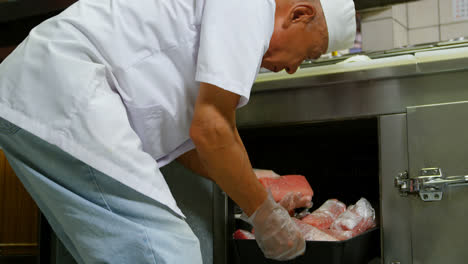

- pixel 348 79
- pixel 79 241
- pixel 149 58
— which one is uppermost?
pixel 149 58

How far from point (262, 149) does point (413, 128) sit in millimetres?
878

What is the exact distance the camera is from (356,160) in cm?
215

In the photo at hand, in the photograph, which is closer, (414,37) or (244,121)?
(244,121)

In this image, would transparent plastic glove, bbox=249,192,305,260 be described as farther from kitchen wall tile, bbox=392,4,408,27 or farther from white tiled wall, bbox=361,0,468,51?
kitchen wall tile, bbox=392,4,408,27

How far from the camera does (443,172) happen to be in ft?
4.63

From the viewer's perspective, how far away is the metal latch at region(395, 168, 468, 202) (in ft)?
4.56

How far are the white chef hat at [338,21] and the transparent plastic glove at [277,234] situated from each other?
1.64 feet

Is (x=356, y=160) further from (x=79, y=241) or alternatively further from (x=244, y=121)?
(x=79, y=241)

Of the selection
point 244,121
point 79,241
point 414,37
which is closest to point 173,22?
point 79,241

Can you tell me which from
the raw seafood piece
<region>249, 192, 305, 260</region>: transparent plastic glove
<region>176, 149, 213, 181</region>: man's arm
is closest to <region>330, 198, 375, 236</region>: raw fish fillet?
the raw seafood piece

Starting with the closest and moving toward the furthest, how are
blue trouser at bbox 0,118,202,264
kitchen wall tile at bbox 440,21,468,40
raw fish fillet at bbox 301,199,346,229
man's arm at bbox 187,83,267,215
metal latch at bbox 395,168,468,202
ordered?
blue trouser at bbox 0,118,202,264 < man's arm at bbox 187,83,267,215 < metal latch at bbox 395,168,468,202 < raw fish fillet at bbox 301,199,346,229 < kitchen wall tile at bbox 440,21,468,40

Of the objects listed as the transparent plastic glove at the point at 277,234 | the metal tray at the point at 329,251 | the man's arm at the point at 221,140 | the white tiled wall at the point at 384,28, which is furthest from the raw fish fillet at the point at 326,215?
the white tiled wall at the point at 384,28

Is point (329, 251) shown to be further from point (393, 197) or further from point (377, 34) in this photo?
point (377, 34)

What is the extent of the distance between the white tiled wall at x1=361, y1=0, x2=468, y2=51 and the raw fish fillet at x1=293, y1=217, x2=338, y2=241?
2.06m
